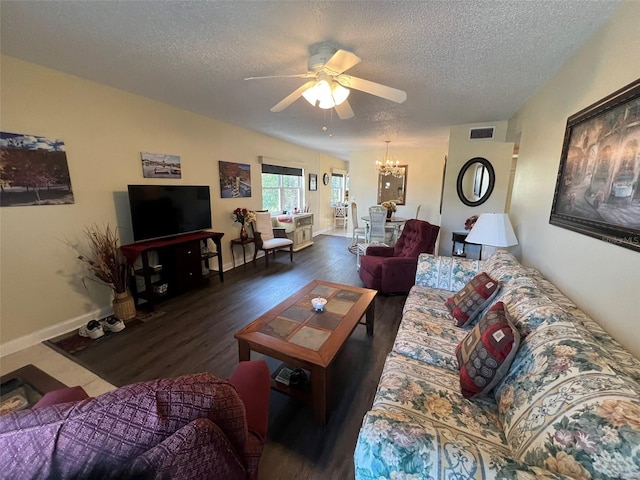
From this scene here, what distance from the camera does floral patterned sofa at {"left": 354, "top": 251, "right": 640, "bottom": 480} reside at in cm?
72

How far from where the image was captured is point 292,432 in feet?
5.24

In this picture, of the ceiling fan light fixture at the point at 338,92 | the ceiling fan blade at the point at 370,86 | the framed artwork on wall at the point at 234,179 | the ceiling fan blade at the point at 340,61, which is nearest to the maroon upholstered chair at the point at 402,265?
the ceiling fan blade at the point at 370,86

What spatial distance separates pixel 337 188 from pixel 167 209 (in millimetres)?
6964

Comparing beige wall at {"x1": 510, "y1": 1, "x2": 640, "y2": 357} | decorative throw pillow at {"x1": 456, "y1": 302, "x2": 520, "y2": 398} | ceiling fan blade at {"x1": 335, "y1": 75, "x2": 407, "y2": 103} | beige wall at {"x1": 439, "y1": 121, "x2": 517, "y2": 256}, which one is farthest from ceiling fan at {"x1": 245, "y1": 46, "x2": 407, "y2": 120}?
beige wall at {"x1": 439, "y1": 121, "x2": 517, "y2": 256}

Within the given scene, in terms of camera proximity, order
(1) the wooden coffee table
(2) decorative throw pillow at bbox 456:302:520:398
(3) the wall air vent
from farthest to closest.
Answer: (3) the wall air vent
(1) the wooden coffee table
(2) decorative throw pillow at bbox 456:302:520:398

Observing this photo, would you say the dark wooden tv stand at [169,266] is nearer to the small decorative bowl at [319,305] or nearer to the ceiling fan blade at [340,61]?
the small decorative bowl at [319,305]

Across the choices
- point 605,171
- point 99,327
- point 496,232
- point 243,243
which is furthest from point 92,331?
point 605,171

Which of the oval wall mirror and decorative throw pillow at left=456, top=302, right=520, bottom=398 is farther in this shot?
the oval wall mirror

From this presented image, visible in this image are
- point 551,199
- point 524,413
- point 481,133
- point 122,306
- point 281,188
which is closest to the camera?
point 524,413

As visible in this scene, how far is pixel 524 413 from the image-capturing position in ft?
3.32

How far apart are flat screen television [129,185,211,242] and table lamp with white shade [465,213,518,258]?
348 cm

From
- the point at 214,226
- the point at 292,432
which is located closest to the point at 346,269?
the point at 214,226

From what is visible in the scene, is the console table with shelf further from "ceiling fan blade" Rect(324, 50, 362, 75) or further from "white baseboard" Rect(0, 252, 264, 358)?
"ceiling fan blade" Rect(324, 50, 362, 75)

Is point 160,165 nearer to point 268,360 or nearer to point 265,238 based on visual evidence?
point 265,238
